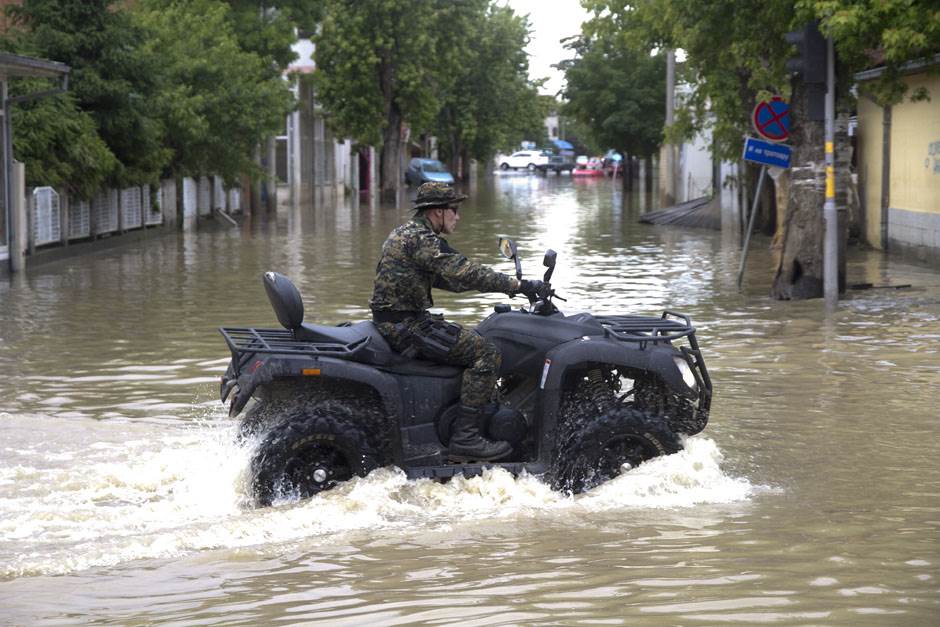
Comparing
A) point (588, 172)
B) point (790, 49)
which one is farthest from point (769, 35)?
point (588, 172)

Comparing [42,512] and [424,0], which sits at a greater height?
[424,0]

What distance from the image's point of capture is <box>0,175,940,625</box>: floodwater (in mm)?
5715

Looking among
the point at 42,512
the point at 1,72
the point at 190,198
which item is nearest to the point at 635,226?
the point at 190,198

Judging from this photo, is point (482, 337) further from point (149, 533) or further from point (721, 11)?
point (721, 11)

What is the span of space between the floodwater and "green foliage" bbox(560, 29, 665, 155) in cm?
4949

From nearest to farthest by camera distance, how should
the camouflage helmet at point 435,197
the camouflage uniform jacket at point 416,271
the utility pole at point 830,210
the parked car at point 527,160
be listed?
1. the camouflage uniform jacket at point 416,271
2. the camouflage helmet at point 435,197
3. the utility pole at point 830,210
4. the parked car at point 527,160

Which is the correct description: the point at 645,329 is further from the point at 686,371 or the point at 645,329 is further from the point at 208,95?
the point at 208,95

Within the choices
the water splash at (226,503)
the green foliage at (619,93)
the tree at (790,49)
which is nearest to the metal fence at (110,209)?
the tree at (790,49)

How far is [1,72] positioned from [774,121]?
35.9ft

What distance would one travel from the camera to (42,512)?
729 cm

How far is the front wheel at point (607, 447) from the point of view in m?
Result: 7.52

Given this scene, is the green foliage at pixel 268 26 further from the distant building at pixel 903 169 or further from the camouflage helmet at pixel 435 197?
the camouflage helmet at pixel 435 197

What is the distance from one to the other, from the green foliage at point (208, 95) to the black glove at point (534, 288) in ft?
85.2

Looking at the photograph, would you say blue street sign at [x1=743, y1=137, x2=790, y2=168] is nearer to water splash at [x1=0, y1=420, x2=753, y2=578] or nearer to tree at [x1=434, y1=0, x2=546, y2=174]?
water splash at [x1=0, y1=420, x2=753, y2=578]
